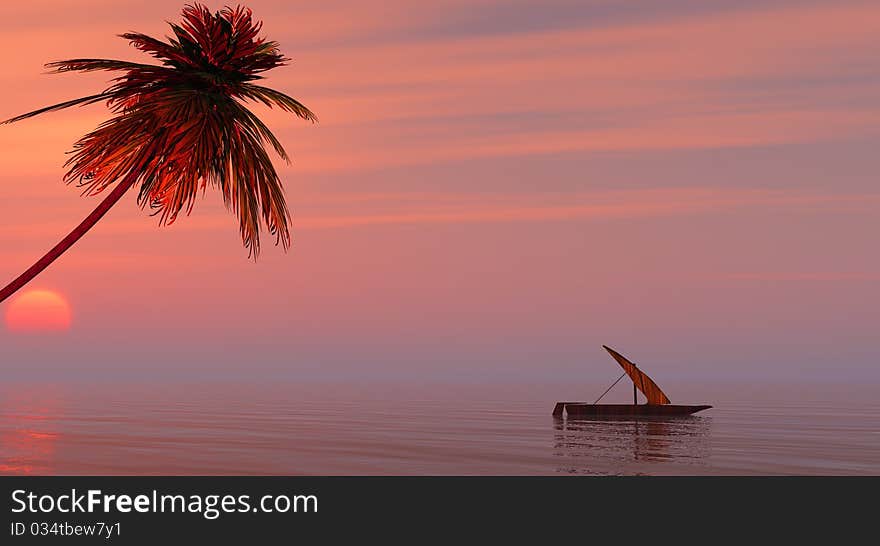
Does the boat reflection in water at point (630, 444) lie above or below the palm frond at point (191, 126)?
below

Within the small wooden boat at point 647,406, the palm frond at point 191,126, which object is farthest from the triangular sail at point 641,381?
the palm frond at point 191,126

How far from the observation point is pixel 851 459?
74438mm

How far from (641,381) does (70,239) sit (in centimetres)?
10317

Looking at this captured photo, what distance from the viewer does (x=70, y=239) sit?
19.3 metres

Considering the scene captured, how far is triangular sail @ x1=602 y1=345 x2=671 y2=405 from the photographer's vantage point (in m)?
114

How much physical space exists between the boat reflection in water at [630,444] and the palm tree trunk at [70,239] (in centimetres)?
4724
